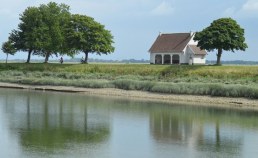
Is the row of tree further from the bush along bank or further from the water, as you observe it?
the water

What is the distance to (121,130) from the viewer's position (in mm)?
30172

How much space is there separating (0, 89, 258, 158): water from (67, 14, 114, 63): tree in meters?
25.4

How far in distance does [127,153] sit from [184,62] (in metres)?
48.4

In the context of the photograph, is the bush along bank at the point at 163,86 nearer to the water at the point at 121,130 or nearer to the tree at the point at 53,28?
the water at the point at 121,130

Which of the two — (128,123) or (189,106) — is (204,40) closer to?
(189,106)

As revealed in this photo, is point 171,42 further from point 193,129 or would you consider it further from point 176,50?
point 193,129

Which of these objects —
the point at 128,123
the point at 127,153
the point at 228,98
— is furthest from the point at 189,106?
the point at 127,153

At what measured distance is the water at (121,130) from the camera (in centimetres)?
2369

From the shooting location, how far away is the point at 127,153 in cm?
2320

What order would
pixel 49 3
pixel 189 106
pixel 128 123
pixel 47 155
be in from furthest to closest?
1. pixel 49 3
2. pixel 189 106
3. pixel 128 123
4. pixel 47 155

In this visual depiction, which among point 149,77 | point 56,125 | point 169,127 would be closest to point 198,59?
point 149,77

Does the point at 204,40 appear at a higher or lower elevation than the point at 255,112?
higher

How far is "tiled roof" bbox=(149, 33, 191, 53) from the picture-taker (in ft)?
233

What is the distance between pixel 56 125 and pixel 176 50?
4161 centimetres
